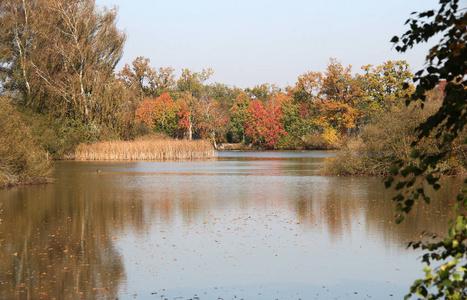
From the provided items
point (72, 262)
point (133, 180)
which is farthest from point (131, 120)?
point (72, 262)

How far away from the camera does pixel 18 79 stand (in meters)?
52.3

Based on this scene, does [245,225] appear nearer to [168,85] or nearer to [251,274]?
[251,274]

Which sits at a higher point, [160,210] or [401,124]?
[401,124]

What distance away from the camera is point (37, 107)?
172 ft

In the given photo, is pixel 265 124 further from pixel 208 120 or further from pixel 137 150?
pixel 137 150

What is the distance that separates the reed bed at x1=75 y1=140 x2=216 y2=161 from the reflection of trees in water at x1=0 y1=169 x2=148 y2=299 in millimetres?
27377

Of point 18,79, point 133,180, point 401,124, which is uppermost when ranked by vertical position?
point 18,79

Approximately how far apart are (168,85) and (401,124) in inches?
2868

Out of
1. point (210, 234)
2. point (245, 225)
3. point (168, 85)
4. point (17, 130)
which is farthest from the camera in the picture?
point (168, 85)

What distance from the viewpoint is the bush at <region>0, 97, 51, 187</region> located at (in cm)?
2303

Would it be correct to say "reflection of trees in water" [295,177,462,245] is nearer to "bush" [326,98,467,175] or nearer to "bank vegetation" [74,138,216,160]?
"bush" [326,98,467,175]

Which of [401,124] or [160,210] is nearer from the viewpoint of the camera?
A: [160,210]

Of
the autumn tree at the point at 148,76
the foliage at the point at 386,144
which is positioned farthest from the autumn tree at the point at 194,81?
the foliage at the point at 386,144

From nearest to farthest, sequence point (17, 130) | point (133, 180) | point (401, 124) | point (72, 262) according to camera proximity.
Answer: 1. point (72, 262)
2. point (17, 130)
3. point (401, 124)
4. point (133, 180)
